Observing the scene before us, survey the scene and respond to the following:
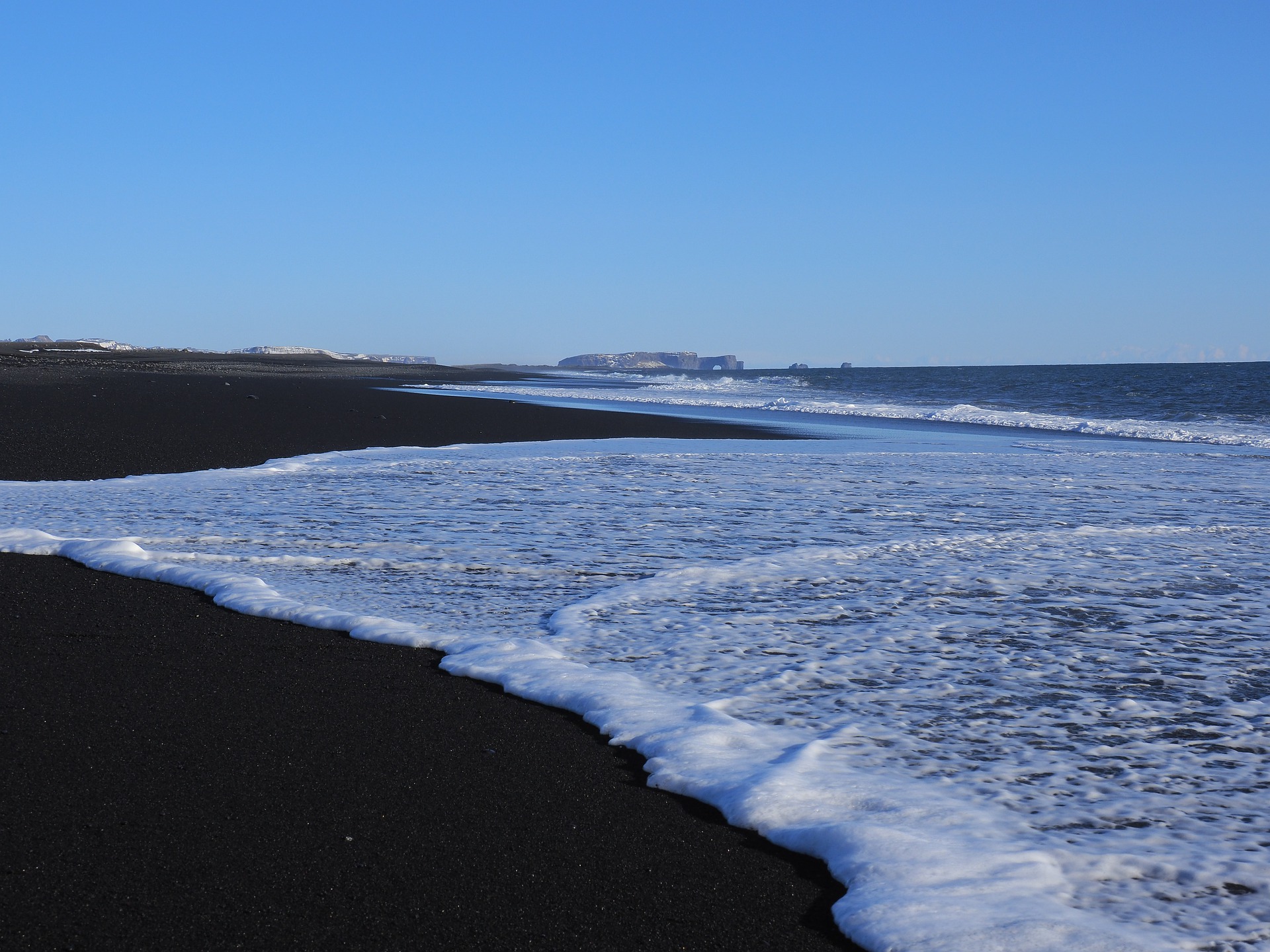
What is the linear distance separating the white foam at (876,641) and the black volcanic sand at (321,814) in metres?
0.20

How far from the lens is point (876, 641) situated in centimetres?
385

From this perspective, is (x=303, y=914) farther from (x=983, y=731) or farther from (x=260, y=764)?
(x=983, y=731)

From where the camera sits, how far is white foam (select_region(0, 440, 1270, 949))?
7.07ft

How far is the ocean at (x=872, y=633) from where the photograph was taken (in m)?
2.17

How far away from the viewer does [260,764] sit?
2592 mm

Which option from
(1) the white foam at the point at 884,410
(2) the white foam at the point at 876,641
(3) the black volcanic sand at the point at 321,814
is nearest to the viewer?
(3) the black volcanic sand at the point at 321,814

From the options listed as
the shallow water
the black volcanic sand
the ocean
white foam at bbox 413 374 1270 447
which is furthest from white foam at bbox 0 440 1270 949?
the shallow water

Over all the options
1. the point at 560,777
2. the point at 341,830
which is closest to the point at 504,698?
the point at 560,777

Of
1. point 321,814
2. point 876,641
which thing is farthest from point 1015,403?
point 321,814

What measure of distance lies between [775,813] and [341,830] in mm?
995

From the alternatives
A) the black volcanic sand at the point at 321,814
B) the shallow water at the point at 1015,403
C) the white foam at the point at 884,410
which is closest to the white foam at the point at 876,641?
the black volcanic sand at the point at 321,814

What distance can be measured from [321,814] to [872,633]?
2.32 meters

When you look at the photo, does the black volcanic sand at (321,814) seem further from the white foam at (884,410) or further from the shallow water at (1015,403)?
the shallow water at (1015,403)

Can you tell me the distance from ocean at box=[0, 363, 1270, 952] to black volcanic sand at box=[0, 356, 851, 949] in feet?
0.62
